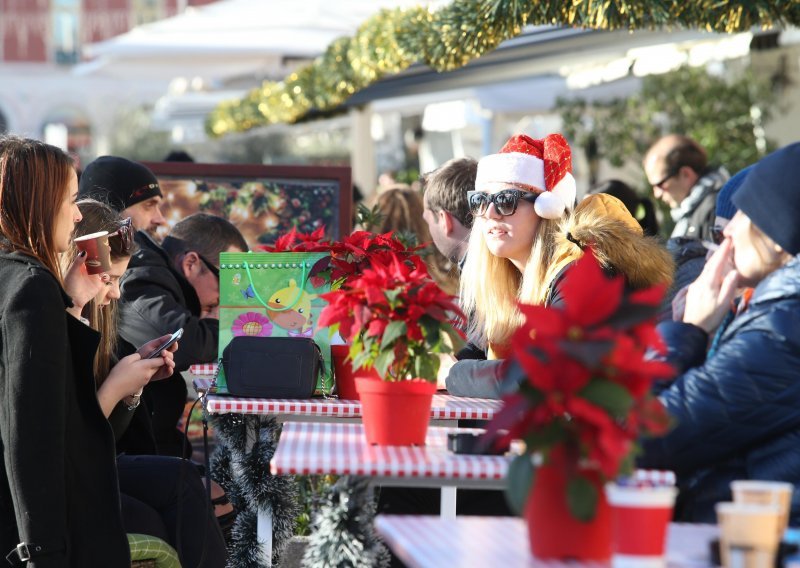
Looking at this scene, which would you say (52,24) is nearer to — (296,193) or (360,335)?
(296,193)

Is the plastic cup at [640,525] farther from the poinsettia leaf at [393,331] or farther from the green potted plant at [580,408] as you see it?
the poinsettia leaf at [393,331]

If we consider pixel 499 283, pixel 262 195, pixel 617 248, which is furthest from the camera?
pixel 262 195

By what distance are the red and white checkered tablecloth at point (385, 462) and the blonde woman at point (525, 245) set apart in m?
0.78

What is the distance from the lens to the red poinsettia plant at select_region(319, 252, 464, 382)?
288 centimetres

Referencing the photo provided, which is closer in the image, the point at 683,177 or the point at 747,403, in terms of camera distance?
the point at 747,403

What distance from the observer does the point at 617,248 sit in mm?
3590

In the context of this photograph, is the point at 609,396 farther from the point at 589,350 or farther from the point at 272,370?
the point at 272,370

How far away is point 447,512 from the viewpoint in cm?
315

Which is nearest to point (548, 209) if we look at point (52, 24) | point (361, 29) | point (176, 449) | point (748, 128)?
point (176, 449)

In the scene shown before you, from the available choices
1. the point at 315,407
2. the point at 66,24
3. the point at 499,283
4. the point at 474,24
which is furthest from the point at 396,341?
the point at 66,24

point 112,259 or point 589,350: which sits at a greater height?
point 589,350

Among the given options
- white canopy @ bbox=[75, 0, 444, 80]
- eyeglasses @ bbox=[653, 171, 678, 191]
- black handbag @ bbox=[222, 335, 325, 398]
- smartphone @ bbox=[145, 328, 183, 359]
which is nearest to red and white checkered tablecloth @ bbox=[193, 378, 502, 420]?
black handbag @ bbox=[222, 335, 325, 398]

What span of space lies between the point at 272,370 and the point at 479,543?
1.58 m

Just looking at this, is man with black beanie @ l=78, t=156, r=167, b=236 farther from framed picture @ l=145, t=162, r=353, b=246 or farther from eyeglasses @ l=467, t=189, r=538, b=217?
eyeglasses @ l=467, t=189, r=538, b=217
